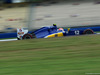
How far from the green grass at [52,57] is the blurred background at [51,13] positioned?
6.69m

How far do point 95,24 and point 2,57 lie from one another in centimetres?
968

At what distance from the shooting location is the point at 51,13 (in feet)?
54.4

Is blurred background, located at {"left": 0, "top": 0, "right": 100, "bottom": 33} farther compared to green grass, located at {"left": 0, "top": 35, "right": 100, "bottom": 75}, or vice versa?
blurred background, located at {"left": 0, "top": 0, "right": 100, "bottom": 33}

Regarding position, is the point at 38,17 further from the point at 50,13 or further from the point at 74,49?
the point at 74,49

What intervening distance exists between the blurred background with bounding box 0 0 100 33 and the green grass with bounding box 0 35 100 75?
6691 millimetres

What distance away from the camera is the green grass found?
14.4 ft

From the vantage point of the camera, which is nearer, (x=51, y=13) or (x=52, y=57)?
(x=52, y=57)

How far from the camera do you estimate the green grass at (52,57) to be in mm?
4383

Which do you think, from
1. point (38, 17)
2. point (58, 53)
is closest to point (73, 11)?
point (38, 17)

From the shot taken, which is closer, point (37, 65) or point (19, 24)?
point (37, 65)

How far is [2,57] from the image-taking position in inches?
227

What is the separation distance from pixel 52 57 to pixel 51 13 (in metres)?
11.4

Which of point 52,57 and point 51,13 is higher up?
point 51,13

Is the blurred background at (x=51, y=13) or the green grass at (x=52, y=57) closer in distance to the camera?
the green grass at (x=52, y=57)
